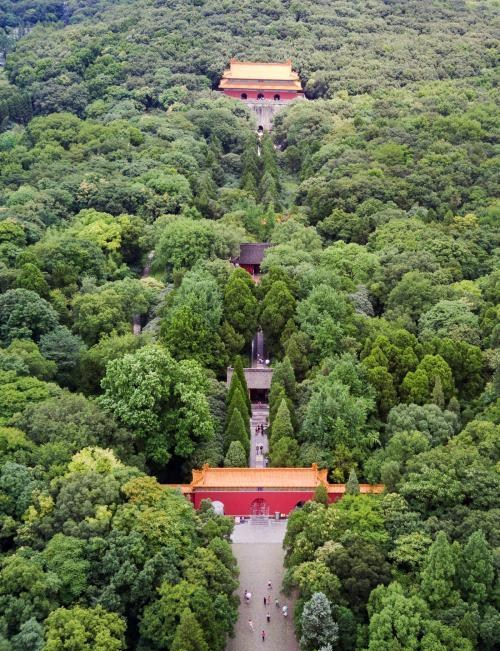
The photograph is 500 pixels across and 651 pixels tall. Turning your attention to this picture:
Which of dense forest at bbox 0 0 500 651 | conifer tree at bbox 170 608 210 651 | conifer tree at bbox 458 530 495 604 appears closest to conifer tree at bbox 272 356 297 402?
dense forest at bbox 0 0 500 651

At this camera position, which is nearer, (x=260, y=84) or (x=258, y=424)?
(x=258, y=424)

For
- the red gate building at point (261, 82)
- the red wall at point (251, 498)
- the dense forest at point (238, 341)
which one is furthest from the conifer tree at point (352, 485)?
the red gate building at point (261, 82)

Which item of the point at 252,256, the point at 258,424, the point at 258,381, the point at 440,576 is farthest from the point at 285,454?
the point at 252,256

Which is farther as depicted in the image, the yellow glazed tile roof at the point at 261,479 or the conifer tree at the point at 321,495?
the yellow glazed tile roof at the point at 261,479

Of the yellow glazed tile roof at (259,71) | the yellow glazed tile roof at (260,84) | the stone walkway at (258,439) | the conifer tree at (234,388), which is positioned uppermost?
the yellow glazed tile roof at (259,71)

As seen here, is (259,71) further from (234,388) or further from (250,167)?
(234,388)

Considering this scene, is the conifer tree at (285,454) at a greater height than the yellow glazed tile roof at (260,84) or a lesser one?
lesser

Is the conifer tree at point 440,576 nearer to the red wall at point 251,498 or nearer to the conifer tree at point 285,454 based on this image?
the red wall at point 251,498
